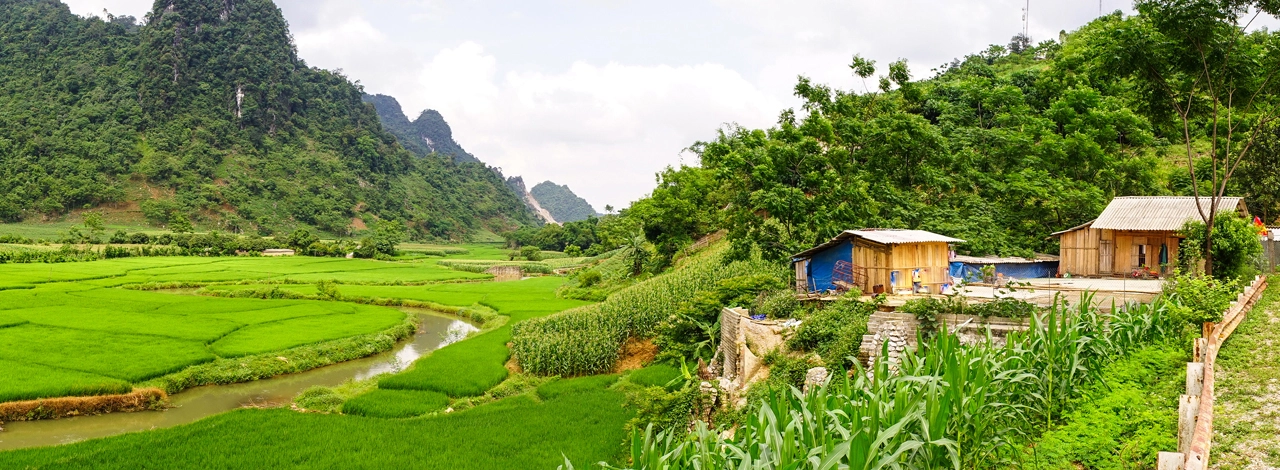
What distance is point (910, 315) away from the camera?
10539 mm

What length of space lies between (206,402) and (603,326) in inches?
396

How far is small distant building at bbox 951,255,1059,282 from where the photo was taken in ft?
56.7

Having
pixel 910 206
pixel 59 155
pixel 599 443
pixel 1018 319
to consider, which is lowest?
pixel 599 443

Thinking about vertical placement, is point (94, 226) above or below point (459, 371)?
above

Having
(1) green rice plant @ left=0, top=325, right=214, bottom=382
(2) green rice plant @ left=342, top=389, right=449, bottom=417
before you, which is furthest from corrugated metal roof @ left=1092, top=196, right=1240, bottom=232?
(1) green rice plant @ left=0, top=325, right=214, bottom=382

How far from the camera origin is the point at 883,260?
47.0 feet

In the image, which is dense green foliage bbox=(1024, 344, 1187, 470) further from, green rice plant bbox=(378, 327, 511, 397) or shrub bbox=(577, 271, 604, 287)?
shrub bbox=(577, 271, 604, 287)

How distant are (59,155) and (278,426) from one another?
246ft

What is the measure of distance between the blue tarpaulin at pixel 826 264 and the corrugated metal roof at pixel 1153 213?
673 centimetres

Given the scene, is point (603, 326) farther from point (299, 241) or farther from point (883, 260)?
point (299, 241)

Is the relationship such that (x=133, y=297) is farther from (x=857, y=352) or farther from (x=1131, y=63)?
(x=1131, y=63)

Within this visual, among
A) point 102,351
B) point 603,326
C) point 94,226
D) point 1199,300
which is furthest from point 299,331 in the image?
point 94,226

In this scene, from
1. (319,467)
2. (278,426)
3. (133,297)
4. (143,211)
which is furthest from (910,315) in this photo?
(143,211)

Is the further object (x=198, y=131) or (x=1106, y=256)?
(x=198, y=131)
